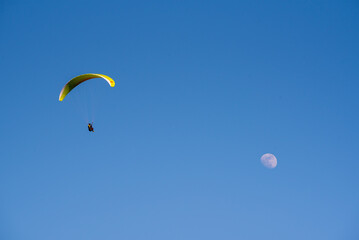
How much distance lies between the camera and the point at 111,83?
23219 millimetres

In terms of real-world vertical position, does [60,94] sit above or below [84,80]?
below

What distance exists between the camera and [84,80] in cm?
2558

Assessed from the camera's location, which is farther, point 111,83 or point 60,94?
point 60,94

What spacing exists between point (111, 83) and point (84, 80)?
3.70 metres

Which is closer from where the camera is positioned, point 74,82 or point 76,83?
point 74,82

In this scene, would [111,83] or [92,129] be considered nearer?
[111,83]

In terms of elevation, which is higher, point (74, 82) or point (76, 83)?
point (76, 83)

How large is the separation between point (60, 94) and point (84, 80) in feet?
7.39

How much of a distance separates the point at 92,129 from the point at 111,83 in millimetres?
4596

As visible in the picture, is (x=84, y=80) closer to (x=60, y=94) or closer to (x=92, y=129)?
(x=60, y=94)

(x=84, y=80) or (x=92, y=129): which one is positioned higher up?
(x=84, y=80)

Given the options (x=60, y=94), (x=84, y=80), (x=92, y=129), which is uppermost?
(x=84, y=80)

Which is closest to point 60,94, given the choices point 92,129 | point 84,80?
point 84,80
